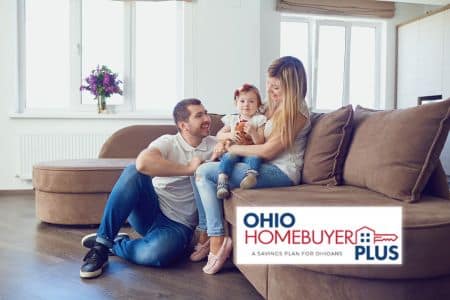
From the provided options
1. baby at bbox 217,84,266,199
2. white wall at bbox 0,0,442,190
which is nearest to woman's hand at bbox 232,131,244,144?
baby at bbox 217,84,266,199

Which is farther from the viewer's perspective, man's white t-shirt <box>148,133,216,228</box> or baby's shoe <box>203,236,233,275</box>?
man's white t-shirt <box>148,133,216,228</box>

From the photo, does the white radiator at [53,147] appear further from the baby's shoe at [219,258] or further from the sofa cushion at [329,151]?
the sofa cushion at [329,151]

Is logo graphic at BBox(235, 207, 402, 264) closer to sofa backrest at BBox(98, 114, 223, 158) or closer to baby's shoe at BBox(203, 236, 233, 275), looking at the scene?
baby's shoe at BBox(203, 236, 233, 275)

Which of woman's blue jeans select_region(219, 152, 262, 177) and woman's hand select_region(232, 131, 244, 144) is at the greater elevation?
woman's hand select_region(232, 131, 244, 144)

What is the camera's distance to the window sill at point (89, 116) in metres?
4.30

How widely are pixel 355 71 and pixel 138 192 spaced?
4579 millimetres

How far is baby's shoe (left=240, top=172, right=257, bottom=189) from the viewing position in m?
1.83

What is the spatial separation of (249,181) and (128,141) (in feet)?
6.40

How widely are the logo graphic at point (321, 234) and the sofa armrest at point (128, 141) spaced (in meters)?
2.05

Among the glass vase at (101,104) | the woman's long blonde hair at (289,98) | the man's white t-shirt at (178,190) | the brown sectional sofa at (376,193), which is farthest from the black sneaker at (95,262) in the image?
the glass vase at (101,104)

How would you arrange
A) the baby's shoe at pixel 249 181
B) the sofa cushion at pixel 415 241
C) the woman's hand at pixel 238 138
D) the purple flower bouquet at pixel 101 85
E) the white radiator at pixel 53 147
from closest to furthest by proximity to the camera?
the sofa cushion at pixel 415 241
the baby's shoe at pixel 249 181
the woman's hand at pixel 238 138
the white radiator at pixel 53 147
the purple flower bouquet at pixel 101 85

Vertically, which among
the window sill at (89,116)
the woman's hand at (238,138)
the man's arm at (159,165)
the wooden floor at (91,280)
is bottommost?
the wooden floor at (91,280)

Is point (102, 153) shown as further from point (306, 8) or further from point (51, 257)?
point (306, 8)

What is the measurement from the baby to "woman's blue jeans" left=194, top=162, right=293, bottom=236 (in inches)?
1.1
